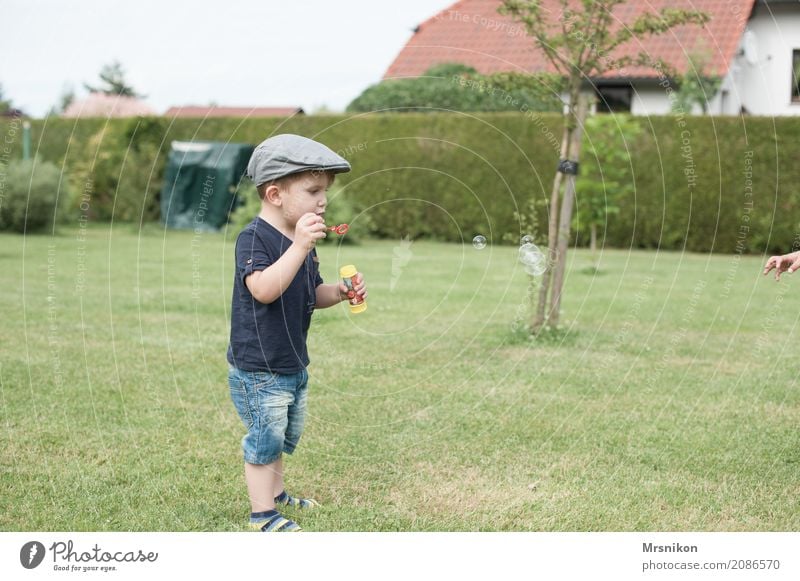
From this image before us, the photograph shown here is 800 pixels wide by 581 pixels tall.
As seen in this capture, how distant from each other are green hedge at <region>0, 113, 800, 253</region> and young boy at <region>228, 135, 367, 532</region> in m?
14.5

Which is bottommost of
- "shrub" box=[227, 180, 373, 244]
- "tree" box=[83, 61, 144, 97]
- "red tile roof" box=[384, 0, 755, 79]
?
"shrub" box=[227, 180, 373, 244]

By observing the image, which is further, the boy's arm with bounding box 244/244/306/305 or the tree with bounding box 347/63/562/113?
the tree with bounding box 347/63/562/113

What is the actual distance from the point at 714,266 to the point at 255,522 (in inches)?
539

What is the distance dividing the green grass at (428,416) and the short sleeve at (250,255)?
116cm

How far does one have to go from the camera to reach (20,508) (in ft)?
14.1

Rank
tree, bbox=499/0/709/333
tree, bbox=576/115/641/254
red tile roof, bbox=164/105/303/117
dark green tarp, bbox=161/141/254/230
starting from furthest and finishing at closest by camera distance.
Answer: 1. red tile roof, bbox=164/105/303/117
2. dark green tarp, bbox=161/141/254/230
3. tree, bbox=576/115/641/254
4. tree, bbox=499/0/709/333

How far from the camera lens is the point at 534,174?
67.2 feet

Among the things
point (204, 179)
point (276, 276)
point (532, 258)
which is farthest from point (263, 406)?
point (204, 179)

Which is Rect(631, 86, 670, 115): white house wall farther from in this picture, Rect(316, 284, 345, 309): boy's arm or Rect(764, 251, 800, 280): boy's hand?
Rect(316, 284, 345, 309): boy's arm

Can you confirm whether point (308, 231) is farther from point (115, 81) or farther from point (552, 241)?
point (115, 81)

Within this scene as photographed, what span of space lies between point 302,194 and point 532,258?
13.3 ft

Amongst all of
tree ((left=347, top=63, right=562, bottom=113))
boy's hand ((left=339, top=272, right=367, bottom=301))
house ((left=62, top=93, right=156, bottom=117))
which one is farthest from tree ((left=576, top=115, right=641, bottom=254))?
house ((left=62, top=93, right=156, bottom=117))

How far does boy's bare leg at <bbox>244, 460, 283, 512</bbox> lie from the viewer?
4.15 meters
